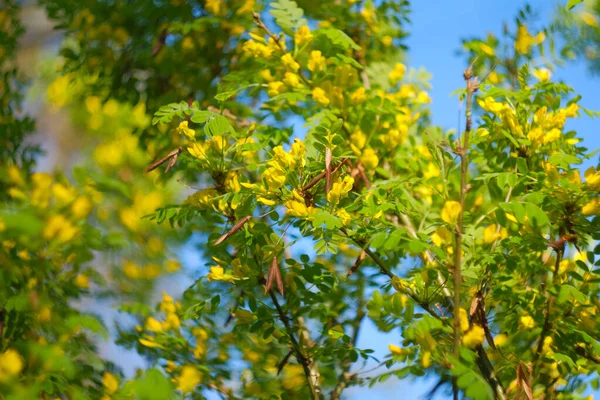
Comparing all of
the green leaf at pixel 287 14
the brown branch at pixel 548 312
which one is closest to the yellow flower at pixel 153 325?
the green leaf at pixel 287 14

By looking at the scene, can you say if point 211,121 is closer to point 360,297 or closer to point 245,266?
point 245,266

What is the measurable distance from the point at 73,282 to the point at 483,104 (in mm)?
1332

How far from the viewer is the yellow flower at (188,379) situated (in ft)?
5.98

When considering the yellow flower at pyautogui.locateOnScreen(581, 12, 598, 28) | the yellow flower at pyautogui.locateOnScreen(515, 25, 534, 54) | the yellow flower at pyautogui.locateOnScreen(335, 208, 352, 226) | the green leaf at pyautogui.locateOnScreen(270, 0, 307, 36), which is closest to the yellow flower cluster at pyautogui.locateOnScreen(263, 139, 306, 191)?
the yellow flower at pyautogui.locateOnScreen(335, 208, 352, 226)

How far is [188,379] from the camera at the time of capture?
72.6 inches

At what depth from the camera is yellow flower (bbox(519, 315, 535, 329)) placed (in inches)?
62.3

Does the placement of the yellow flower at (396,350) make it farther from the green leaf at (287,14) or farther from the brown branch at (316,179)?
the green leaf at (287,14)

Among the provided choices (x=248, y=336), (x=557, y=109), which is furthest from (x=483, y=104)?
(x=248, y=336)

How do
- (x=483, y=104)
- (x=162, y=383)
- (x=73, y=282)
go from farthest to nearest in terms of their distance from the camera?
(x=73, y=282), (x=483, y=104), (x=162, y=383)

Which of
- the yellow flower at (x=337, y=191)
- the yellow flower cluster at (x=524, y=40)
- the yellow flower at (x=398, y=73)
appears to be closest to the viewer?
the yellow flower at (x=337, y=191)

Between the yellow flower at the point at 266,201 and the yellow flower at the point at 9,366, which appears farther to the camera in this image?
the yellow flower at the point at 266,201

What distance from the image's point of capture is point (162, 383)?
1.15 m

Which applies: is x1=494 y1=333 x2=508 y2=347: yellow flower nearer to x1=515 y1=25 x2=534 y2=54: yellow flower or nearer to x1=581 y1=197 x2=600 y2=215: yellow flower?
x1=581 y1=197 x2=600 y2=215: yellow flower

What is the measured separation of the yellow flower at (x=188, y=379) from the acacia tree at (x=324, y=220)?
0.01 metres
